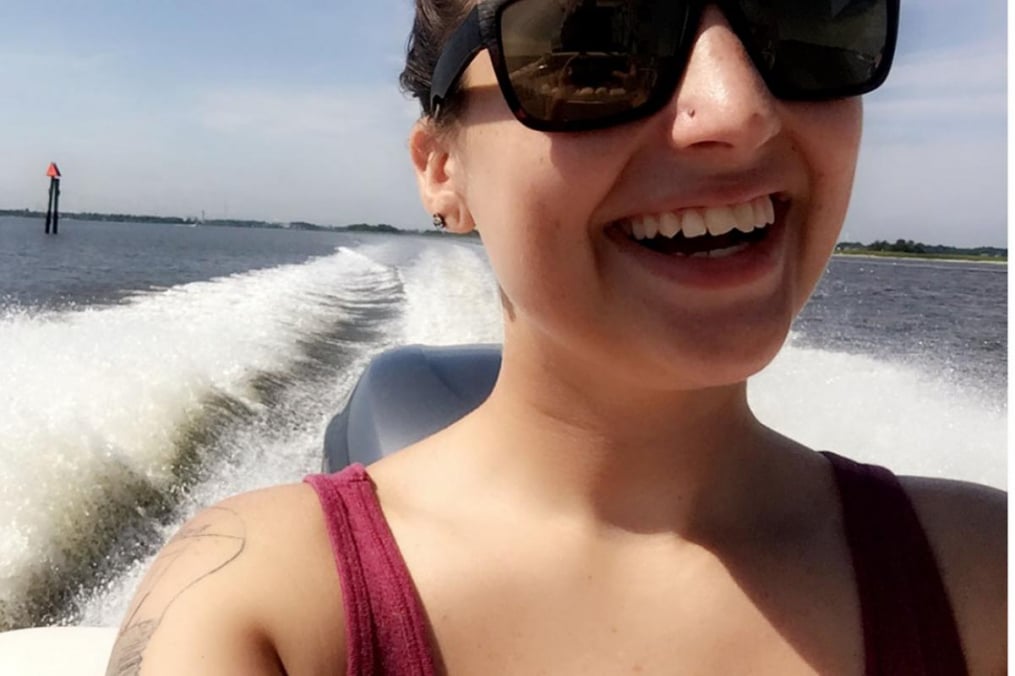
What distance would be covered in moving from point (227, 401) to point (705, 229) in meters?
5.02

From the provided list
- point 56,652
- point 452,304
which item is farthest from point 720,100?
point 452,304

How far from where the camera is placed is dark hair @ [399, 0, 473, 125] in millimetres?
1103

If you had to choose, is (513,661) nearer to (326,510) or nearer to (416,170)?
(326,510)

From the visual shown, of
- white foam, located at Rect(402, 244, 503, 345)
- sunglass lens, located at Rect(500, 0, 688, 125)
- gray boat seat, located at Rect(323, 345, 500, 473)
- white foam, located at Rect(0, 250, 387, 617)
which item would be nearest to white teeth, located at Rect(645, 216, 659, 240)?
sunglass lens, located at Rect(500, 0, 688, 125)

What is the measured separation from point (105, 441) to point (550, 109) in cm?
429

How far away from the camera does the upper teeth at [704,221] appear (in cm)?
94

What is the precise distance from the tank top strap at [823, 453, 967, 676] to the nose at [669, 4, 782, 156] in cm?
47

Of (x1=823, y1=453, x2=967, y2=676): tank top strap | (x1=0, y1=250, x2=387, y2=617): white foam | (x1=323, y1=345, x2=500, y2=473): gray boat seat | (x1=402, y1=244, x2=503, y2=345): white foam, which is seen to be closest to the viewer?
(x1=823, y1=453, x2=967, y2=676): tank top strap

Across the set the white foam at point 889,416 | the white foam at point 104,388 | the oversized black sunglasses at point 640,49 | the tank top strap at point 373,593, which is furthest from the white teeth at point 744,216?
the white foam at point 889,416

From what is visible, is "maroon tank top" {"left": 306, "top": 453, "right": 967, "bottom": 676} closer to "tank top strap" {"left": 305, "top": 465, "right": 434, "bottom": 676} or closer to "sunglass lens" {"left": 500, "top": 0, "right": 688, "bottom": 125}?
"tank top strap" {"left": 305, "top": 465, "right": 434, "bottom": 676}

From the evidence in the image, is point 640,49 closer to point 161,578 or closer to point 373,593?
point 373,593

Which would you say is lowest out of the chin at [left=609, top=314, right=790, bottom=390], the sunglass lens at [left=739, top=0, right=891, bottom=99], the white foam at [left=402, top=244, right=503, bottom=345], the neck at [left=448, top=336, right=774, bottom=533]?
the white foam at [left=402, top=244, right=503, bottom=345]

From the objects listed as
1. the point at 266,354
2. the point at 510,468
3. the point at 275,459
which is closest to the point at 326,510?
the point at 510,468

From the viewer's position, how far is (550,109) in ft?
3.13
